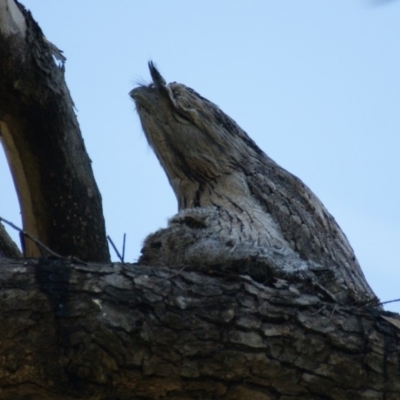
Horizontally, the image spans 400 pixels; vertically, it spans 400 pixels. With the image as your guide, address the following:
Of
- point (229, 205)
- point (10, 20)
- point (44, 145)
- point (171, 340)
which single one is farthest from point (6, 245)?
point (171, 340)

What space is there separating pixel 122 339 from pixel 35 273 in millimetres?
399

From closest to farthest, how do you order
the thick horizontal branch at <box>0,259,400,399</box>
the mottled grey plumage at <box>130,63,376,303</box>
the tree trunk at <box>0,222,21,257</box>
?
the thick horizontal branch at <box>0,259,400,399</box> → the mottled grey plumage at <box>130,63,376,303</box> → the tree trunk at <box>0,222,21,257</box>

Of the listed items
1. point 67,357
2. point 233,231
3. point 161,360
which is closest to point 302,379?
point 161,360

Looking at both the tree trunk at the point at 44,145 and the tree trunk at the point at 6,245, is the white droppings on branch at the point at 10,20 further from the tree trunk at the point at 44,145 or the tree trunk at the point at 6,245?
the tree trunk at the point at 6,245

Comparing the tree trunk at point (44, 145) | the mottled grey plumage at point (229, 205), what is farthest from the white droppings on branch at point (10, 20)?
A: the mottled grey plumage at point (229, 205)

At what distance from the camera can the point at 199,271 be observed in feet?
11.7

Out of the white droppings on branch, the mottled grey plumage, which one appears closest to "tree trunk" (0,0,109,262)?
the white droppings on branch

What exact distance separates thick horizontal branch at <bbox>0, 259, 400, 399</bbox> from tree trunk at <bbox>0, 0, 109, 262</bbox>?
0.92m

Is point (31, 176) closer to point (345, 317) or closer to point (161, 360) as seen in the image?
point (161, 360)

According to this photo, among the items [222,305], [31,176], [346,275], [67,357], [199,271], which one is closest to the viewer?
[67,357]

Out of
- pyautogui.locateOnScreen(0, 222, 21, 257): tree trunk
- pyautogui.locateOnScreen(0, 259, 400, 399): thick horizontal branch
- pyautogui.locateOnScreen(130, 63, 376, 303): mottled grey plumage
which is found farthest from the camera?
pyautogui.locateOnScreen(0, 222, 21, 257): tree trunk

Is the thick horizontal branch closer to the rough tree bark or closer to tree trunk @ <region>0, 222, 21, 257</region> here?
the rough tree bark

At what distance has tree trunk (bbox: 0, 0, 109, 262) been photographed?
13.3 feet

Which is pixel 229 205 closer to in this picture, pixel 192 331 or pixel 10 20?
pixel 10 20
